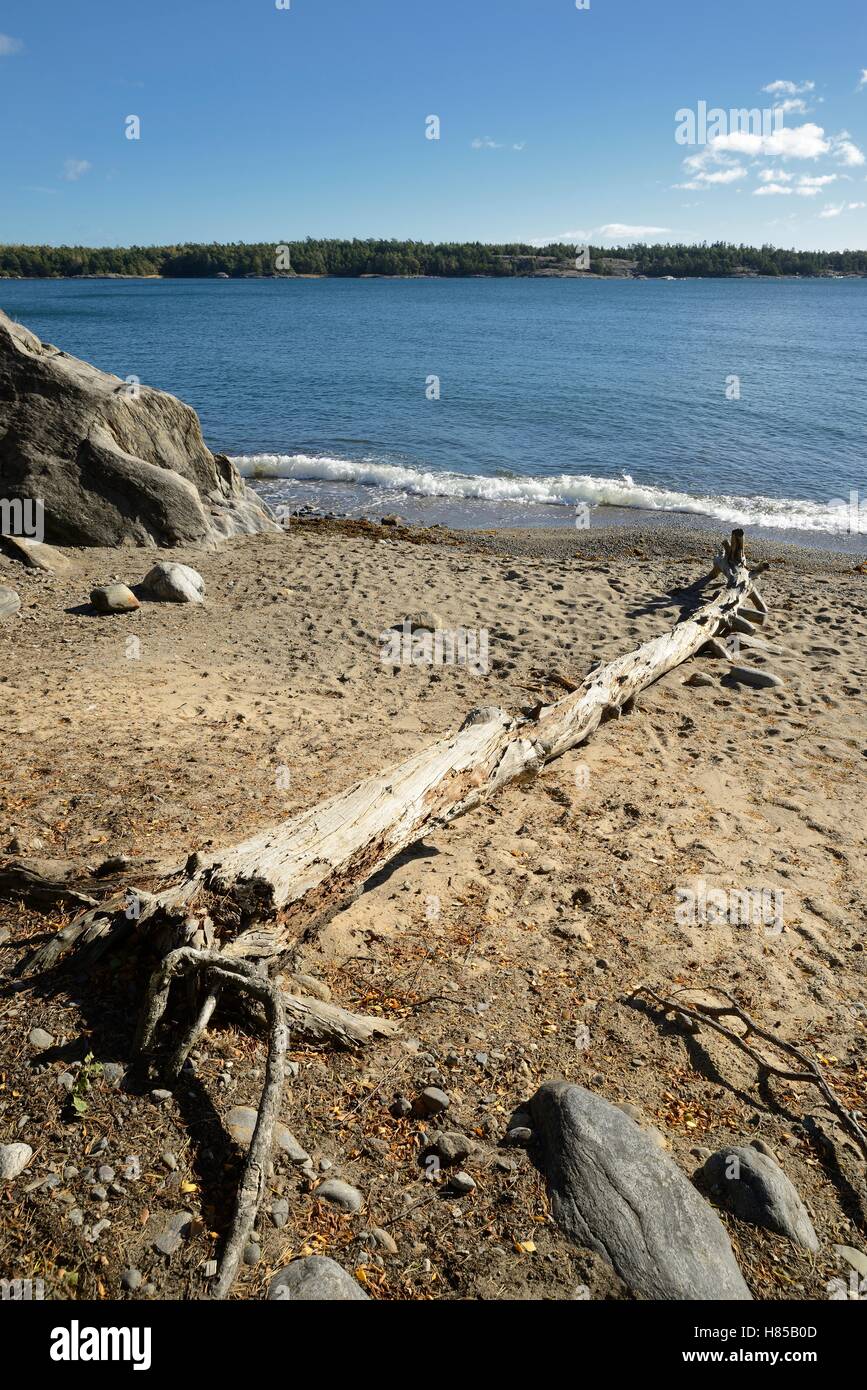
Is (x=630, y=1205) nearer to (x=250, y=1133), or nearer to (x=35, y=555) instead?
(x=250, y=1133)

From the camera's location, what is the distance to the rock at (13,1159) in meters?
3.11

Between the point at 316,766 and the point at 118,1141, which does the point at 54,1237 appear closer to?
the point at 118,1141

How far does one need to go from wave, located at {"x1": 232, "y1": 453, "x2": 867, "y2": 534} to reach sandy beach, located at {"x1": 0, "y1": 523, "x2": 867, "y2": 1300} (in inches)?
390

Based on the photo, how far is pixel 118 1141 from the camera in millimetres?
3295

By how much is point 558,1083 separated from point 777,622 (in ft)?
33.4

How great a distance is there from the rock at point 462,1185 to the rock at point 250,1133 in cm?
62

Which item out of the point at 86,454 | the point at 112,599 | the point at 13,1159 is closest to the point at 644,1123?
the point at 13,1159

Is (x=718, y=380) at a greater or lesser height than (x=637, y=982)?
greater

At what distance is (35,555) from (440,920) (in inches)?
352

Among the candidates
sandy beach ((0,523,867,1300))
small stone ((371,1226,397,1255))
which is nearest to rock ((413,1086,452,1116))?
sandy beach ((0,523,867,1300))

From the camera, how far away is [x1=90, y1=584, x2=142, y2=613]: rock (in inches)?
402

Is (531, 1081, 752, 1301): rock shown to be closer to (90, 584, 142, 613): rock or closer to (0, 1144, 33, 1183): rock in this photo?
(0, 1144, 33, 1183): rock

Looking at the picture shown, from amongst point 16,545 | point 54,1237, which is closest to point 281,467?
point 16,545

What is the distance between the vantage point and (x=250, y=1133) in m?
3.46
